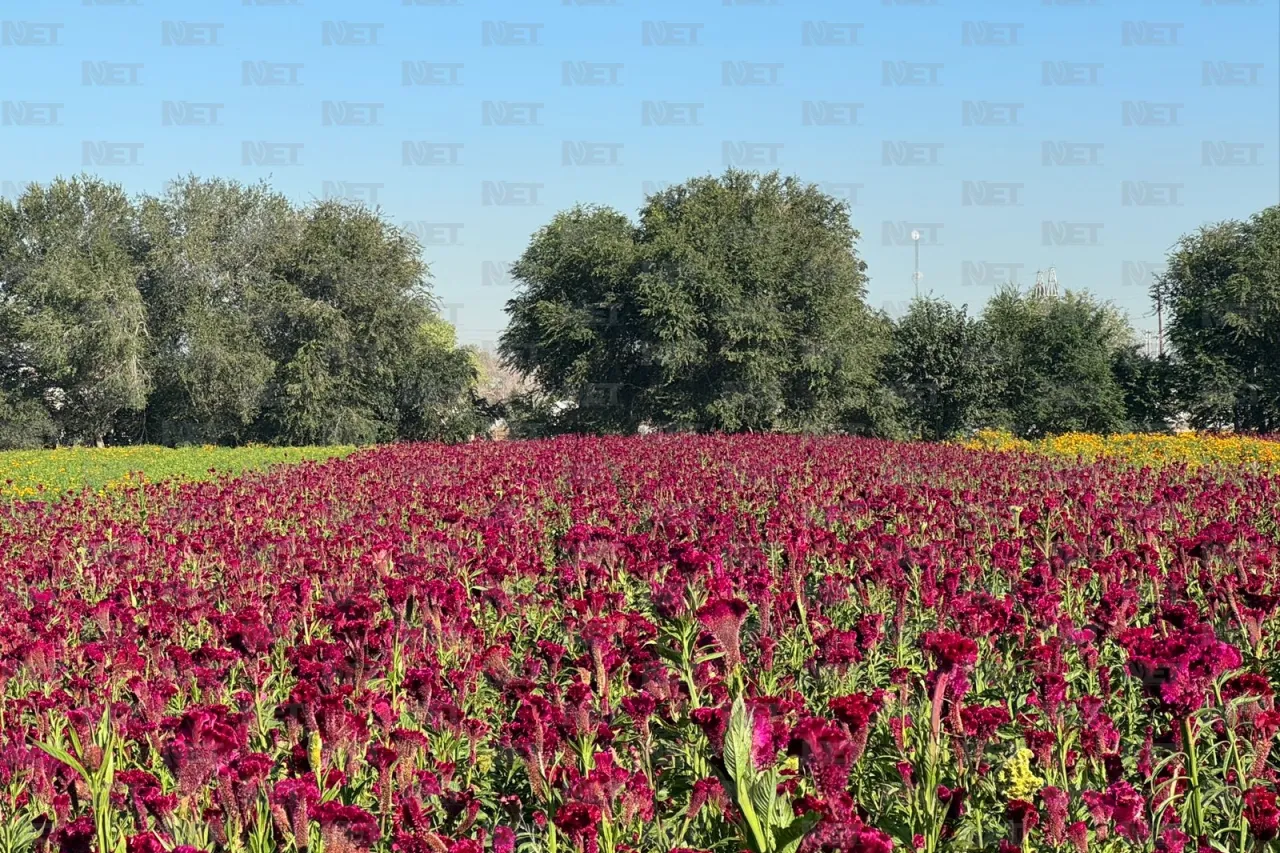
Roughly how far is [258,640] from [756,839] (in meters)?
2.77

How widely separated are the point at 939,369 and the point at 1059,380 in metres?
3.79

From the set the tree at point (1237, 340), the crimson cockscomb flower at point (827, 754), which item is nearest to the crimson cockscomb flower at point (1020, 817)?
the crimson cockscomb flower at point (827, 754)

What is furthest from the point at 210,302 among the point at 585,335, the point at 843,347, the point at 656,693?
the point at 656,693

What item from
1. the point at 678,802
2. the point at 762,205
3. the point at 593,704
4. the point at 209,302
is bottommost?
the point at 678,802

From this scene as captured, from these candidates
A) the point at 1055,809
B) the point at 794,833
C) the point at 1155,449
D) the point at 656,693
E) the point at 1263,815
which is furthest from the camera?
the point at 1155,449

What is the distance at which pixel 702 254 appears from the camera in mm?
37469

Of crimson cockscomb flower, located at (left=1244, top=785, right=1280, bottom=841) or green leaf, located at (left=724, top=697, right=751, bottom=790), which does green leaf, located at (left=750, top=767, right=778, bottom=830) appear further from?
A: crimson cockscomb flower, located at (left=1244, top=785, right=1280, bottom=841)

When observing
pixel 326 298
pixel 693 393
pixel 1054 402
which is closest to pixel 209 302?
pixel 326 298

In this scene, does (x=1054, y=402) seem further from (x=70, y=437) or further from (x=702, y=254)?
(x=70, y=437)

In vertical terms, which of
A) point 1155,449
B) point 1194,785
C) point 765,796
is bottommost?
point 1194,785

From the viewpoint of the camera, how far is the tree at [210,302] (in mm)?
43375

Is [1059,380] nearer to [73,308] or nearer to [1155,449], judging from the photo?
[1155,449]

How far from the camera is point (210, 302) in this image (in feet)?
Answer: 149

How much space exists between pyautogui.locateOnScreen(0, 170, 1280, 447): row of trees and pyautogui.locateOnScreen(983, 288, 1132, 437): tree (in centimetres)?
8
